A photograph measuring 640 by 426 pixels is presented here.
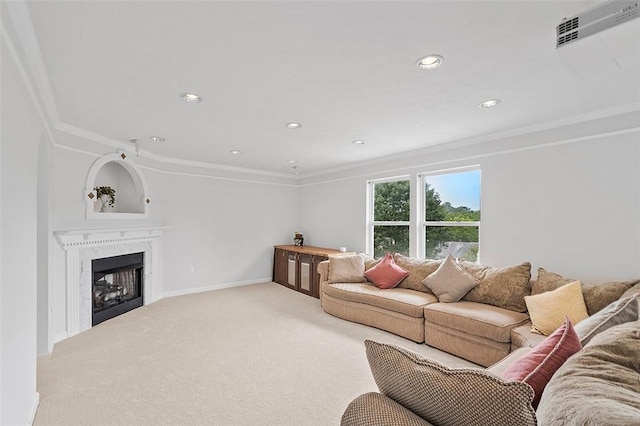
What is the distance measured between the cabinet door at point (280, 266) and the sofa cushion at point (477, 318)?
3.39 meters

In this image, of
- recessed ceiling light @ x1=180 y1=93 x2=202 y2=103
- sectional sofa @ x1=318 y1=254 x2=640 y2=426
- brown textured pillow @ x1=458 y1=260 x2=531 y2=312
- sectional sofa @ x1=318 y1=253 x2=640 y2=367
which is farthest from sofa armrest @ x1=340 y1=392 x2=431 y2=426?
brown textured pillow @ x1=458 y1=260 x2=531 y2=312

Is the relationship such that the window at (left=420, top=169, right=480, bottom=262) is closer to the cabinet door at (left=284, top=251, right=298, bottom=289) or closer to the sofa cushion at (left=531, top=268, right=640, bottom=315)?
the sofa cushion at (left=531, top=268, right=640, bottom=315)

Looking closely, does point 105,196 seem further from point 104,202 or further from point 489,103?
point 489,103

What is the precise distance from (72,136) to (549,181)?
5449mm

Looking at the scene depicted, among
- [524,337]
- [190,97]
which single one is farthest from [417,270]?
[190,97]

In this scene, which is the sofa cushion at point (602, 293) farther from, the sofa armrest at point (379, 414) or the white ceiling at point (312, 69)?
the sofa armrest at point (379, 414)

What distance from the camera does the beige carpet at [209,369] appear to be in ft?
7.11

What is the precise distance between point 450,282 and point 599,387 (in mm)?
2857

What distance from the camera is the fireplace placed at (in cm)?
401

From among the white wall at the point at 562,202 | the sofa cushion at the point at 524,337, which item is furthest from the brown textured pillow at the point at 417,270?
the sofa cushion at the point at 524,337

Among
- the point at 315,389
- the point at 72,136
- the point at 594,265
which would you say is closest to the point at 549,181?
the point at 594,265

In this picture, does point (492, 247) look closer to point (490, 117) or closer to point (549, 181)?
point (549, 181)

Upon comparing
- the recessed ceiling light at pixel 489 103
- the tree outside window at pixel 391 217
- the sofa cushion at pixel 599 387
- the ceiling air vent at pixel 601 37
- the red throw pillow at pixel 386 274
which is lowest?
the red throw pillow at pixel 386 274

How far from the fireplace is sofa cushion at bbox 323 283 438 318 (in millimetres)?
2884
